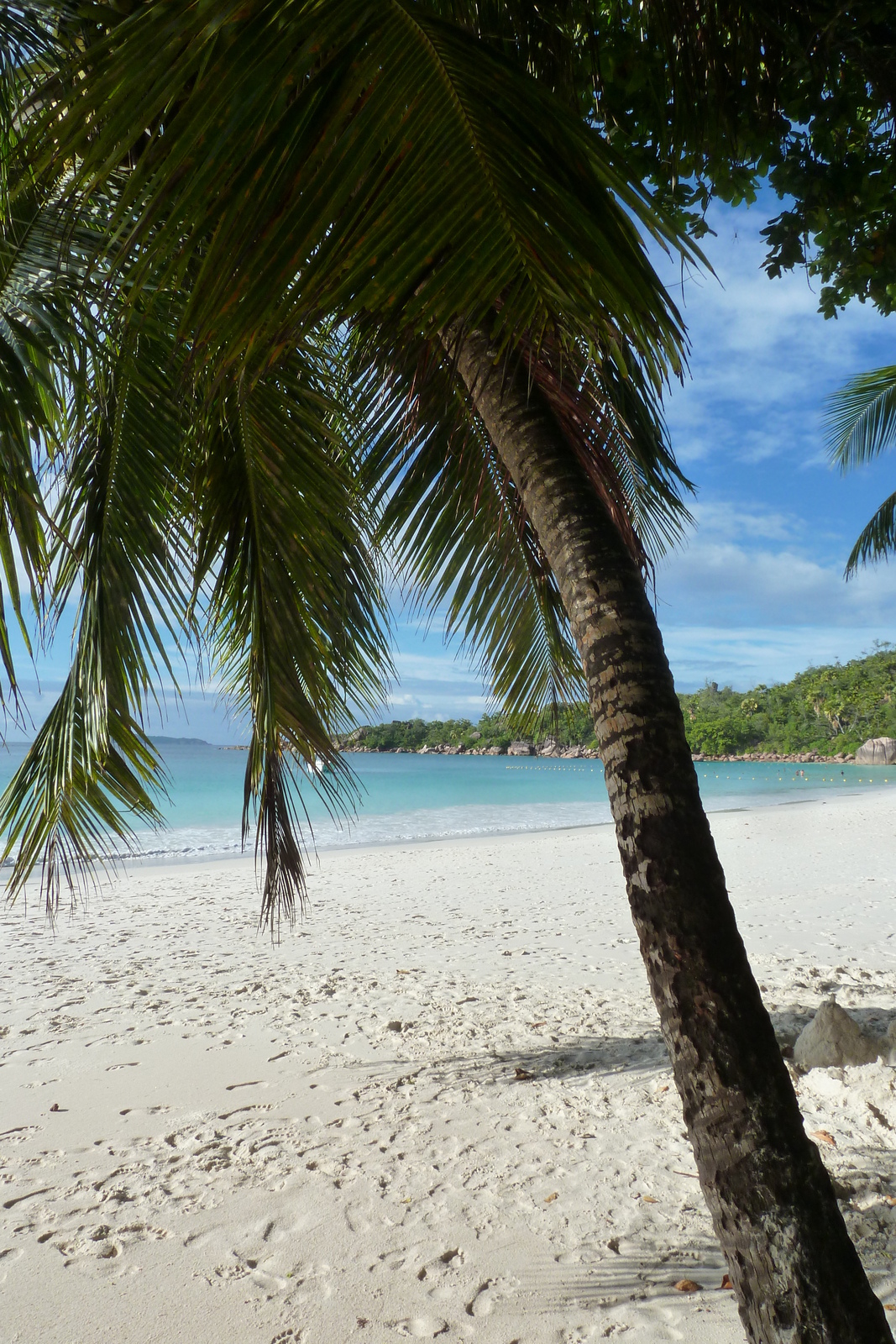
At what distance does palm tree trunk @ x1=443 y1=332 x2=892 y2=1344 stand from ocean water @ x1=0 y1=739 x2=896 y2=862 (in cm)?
479

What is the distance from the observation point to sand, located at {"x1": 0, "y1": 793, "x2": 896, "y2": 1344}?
88.9 inches

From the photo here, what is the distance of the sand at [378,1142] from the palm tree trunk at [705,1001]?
896mm

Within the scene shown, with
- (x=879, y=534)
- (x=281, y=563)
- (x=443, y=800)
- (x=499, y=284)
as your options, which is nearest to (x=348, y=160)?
(x=499, y=284)

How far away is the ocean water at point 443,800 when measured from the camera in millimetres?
17484

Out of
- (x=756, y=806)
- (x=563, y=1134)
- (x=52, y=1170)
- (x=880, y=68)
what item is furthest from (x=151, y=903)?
(x=756, y=806)

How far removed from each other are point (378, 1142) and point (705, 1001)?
2209 millimetres

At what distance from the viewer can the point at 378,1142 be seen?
317cm

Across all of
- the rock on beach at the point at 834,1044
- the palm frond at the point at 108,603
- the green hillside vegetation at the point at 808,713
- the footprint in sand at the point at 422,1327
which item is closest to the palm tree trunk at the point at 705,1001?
the footprint in sand at the point at 422,1327

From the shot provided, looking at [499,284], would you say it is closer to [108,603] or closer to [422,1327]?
[108,603]

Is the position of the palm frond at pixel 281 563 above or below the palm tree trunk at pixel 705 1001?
above

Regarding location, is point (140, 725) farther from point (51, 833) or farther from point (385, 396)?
point (385, 396)

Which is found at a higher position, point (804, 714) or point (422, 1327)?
point (804, 714)

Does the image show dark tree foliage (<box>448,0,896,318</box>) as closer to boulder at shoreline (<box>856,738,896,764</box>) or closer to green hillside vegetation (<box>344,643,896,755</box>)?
green hillside vegetation (<box>344,643,896,755</box>)

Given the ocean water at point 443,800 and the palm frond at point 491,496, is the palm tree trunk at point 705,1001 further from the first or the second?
the ocean water at point 443,800
